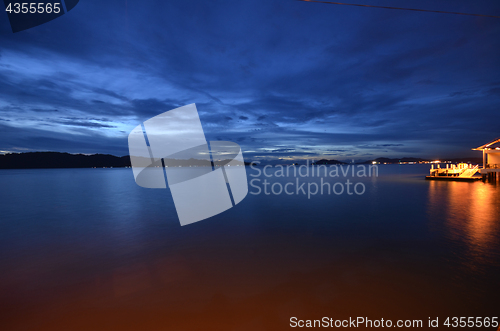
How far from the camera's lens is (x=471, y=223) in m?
11.2

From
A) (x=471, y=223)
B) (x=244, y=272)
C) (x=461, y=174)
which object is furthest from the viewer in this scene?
(x=461, y=174)

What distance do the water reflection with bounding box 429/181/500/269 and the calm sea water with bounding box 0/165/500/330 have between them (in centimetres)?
5

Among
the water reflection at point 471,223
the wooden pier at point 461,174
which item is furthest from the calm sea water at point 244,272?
the wooden pier at point 461,174

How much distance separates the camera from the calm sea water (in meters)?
4.59

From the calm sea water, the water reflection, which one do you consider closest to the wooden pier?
the water reflection

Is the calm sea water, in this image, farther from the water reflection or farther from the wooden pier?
the wooden pier

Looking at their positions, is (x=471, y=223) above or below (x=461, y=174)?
below

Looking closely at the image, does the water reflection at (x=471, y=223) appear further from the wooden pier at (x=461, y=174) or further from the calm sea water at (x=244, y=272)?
the wooden pier at (x=461, y=174)

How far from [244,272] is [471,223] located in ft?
38.9

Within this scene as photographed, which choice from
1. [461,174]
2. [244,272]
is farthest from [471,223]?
[461,174]

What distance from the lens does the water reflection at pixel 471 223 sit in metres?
7.34

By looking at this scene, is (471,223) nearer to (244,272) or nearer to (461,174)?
(244,272)

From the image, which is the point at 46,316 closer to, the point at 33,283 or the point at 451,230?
the point at 33,283

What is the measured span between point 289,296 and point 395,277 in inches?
113
